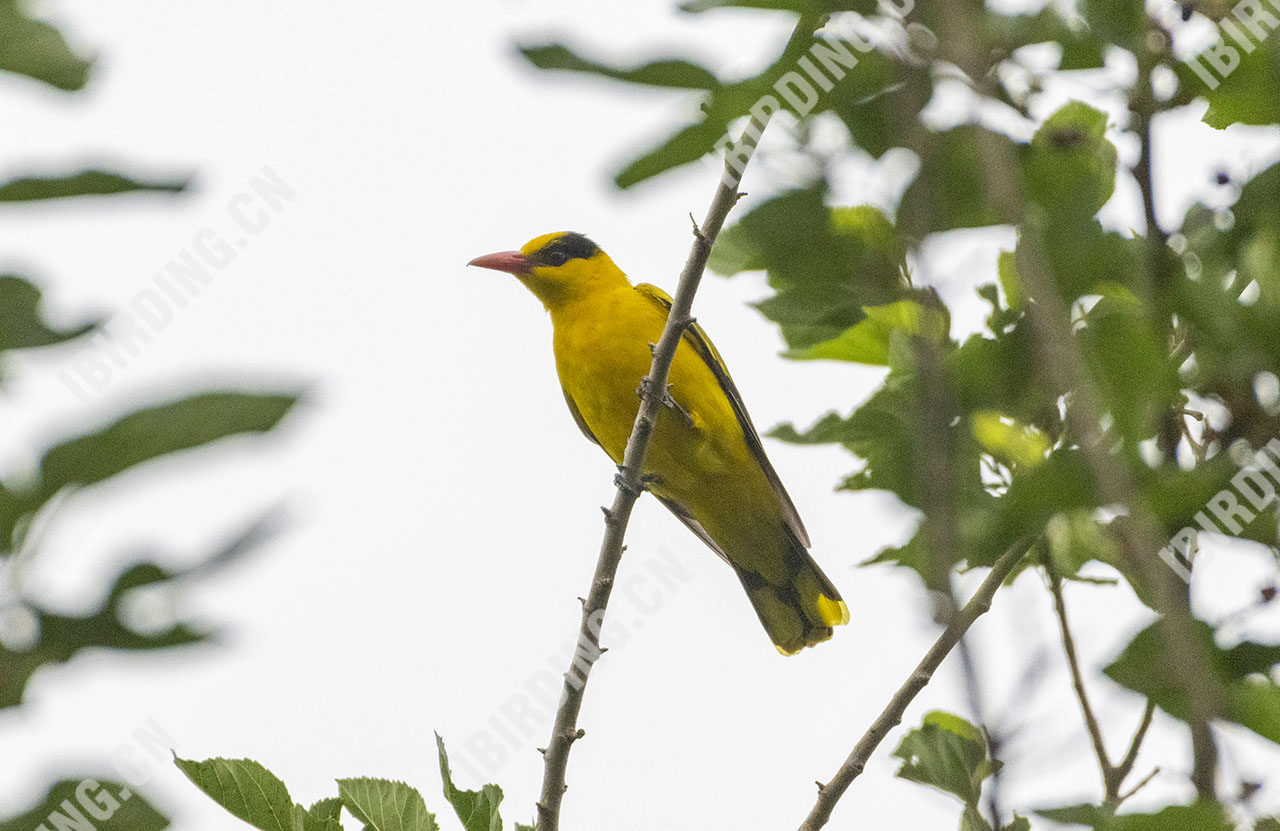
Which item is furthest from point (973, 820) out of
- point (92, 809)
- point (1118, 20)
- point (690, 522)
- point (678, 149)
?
point (690, 522)

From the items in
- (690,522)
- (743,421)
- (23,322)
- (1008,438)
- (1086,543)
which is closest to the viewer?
(23,322)

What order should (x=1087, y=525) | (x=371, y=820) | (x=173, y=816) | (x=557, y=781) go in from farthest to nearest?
(x=557, y=781)
(x=371, y=820)
(x=1087, y=525)
(x=173, y=816)

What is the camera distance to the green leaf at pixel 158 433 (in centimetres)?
75

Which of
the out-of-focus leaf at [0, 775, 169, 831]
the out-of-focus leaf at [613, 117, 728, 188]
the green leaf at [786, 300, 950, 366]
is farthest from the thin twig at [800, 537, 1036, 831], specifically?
the out-of-focus leaf at [0, 775, 169, 831]

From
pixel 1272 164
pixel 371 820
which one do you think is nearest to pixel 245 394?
pixel 1272 164

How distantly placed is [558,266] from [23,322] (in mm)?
5165

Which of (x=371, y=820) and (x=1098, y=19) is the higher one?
(x=1098, y=19)

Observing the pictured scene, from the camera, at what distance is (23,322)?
88 centimetres

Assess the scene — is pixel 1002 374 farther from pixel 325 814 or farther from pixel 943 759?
pixel 325 814

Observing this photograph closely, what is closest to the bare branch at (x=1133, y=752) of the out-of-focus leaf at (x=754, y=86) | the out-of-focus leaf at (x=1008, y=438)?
the out-of-focus leaf at (x=1008, y=438)

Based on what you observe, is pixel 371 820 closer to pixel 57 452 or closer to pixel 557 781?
pixel 557 781

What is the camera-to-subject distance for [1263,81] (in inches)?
51.7

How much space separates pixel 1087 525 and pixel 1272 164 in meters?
0.44

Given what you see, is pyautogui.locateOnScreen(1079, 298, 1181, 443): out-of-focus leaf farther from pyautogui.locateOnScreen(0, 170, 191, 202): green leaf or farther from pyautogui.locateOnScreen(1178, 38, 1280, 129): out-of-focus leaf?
pyautogui.locateOnScreen(0, 170, 191, 202): green leaf
